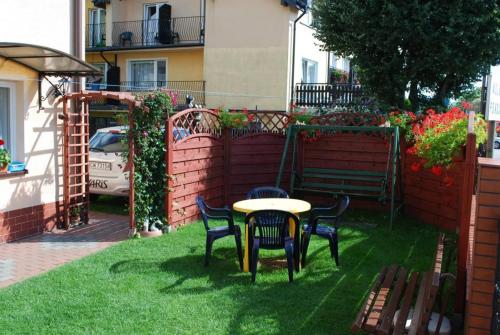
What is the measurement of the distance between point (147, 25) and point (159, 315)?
20.1 metres

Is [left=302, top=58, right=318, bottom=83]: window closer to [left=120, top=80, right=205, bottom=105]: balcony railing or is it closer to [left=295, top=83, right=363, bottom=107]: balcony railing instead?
[left=295, top=83, right=363, bottom=107]: balcony railing

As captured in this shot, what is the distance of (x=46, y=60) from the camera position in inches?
297

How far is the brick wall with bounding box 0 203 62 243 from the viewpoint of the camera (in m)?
7.81

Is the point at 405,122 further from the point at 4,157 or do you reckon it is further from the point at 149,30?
the point at 149,30

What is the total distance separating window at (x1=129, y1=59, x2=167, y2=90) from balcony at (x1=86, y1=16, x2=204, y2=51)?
0.83m

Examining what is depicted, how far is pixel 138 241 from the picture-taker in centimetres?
793

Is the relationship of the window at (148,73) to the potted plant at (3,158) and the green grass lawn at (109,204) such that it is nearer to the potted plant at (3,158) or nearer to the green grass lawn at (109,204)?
the green grass lawn at (109,204)

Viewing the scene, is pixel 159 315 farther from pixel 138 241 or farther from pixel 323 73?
pixel 323 73

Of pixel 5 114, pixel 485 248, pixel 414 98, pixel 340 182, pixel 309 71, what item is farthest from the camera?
pixel 309 71

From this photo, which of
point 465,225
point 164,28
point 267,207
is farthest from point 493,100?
point 164,28

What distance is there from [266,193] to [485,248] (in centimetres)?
524

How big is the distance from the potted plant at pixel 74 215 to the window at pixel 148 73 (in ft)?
45.5

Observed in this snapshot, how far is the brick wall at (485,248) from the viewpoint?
3635 mm

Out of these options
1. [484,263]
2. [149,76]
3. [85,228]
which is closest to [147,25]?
[149,76]
